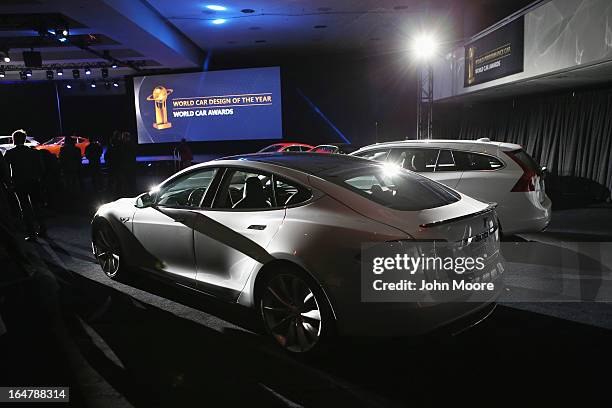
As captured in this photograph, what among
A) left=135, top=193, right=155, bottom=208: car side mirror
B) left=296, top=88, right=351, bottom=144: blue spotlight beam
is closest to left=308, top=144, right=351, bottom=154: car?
left=296, top=88, right=351, bottom=144: blue spotlight beam

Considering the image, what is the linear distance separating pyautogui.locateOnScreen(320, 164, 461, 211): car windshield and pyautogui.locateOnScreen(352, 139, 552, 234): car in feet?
7.76

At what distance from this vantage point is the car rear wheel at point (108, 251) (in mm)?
4480

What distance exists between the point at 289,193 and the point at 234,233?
50 centimetres

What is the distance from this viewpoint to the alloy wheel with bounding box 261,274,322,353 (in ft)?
9.52

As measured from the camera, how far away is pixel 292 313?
300 centimetres

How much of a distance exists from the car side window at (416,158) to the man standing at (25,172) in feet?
17.1

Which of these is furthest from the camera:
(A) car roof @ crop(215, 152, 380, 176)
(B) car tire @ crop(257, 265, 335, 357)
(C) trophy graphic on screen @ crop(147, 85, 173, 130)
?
(C) trophy graphic on screen @ crop(147, 85, 173, 130)

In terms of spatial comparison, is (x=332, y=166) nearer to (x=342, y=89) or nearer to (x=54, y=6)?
(x=54, y=6)

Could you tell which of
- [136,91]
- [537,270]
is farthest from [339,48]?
[537,270]

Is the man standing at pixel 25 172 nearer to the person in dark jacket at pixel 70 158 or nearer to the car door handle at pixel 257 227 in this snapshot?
the car door handle at pixel 257 227

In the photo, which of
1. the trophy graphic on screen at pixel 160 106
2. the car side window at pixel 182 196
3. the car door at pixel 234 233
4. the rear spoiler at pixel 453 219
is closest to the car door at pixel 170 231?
the car side window at pixel 182 196

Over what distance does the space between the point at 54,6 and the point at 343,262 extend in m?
10.6

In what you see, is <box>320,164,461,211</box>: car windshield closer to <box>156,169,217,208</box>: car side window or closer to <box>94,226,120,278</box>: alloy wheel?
<box>156,169,217,208</box>: car side window

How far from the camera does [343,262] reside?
2.66 meters
